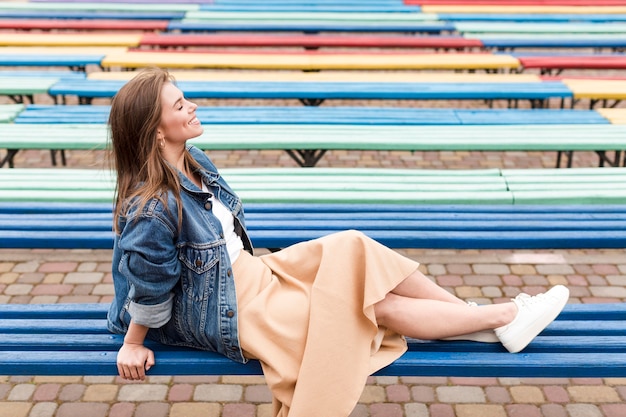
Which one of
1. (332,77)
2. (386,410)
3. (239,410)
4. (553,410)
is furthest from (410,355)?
(332,77)

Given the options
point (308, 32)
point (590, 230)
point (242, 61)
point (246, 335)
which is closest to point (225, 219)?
point (246, 335)

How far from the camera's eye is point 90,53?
287 inches

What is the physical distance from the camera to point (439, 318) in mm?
2408

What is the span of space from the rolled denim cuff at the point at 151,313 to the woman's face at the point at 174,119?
20.7 inches

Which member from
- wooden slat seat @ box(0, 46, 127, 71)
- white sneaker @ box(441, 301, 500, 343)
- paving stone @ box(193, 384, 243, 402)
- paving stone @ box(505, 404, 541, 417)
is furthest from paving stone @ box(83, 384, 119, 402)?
wooden slat seat @ box(0, 46, 127, 71)

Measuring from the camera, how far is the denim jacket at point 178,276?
211cm

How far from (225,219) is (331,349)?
622mm

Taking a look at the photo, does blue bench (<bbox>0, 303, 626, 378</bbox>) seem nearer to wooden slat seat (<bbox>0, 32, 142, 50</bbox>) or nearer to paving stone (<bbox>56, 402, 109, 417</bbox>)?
paving stone (<bbox>56, 402, 109, 417</bbox>)

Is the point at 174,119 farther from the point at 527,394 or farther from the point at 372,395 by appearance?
the point at 527,394

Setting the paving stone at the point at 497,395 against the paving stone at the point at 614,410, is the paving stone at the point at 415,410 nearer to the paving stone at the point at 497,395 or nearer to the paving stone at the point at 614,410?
the paving stone at the point at 497,395

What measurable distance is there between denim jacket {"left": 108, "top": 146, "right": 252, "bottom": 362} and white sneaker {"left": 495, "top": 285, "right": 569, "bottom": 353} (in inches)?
36.7

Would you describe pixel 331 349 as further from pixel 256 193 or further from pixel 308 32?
pixel 308 32

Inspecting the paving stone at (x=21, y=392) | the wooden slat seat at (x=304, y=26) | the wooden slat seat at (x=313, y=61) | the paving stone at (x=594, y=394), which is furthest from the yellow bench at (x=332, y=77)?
the paving stone at (x=594, y=394)

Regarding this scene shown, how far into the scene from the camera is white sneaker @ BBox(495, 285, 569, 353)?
2383 millimetres
